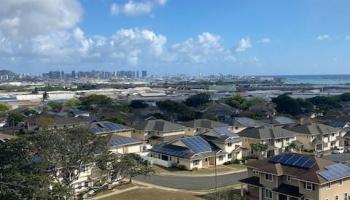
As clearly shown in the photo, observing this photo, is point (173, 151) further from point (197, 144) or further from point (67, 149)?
A: point (67, 149)

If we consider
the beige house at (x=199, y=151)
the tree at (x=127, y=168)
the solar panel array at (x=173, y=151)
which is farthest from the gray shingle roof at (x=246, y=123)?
the tree at (x=127, y=168)

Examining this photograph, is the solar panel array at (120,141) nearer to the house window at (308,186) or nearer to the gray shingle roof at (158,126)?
the gray shingle roof at (158,126)

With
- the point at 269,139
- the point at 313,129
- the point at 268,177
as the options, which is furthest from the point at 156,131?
the point at 268,177

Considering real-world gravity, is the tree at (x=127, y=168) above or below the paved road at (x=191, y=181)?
above

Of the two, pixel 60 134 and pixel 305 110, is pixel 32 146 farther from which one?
pixel 305 110

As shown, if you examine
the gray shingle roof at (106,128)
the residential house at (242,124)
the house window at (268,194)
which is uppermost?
the gray shingle roof at (106,128)

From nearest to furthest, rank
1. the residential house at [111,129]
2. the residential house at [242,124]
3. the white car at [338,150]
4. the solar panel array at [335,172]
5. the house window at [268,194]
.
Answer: the solar panel array at [335,172], the house window at [268,194], the white car at [338,150], the residential house at [111,129], the residential house at [242,124]
